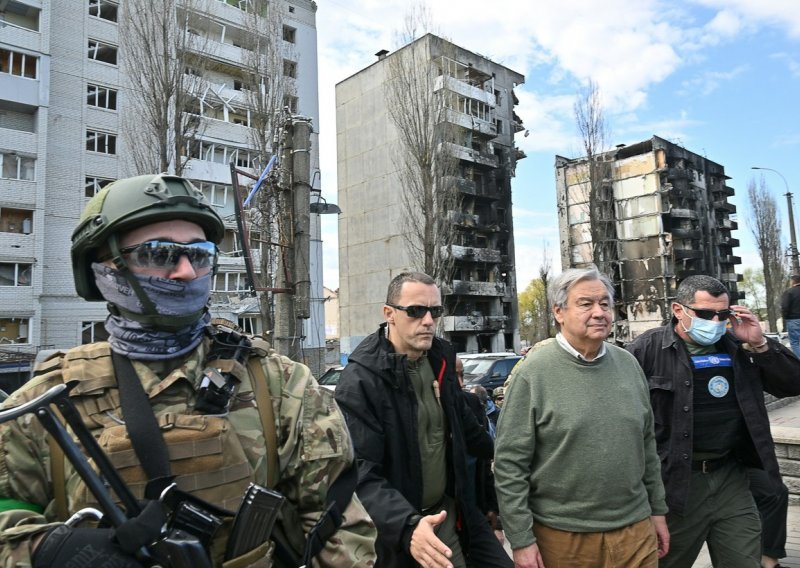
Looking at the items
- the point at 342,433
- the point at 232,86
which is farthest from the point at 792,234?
the point at 232,86

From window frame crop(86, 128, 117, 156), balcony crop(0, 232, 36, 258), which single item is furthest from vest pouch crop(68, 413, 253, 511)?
window frame crop(86, 128, 117, 156)

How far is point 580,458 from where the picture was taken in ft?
8.61

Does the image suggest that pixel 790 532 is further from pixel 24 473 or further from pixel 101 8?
pixel 101 8

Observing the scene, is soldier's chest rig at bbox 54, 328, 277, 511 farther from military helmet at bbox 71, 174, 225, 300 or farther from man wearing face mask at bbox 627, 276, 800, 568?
man wearing face mask at bbox 627, 276, 800, 568

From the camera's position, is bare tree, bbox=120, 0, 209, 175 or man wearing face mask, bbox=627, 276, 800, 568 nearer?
man wearing face mask, bbox=627, 276, 800, 568

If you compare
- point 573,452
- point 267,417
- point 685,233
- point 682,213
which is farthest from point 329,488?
point 685,233

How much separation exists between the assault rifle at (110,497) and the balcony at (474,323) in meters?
36.7

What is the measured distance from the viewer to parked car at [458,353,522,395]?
12953 millimetres

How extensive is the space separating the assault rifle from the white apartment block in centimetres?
2058

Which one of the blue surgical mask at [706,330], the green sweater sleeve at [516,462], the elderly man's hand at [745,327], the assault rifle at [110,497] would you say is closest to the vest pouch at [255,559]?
the assault rifle at [110,497]

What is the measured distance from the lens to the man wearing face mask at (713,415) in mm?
3219

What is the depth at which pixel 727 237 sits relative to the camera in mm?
59938

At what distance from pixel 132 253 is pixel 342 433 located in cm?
83

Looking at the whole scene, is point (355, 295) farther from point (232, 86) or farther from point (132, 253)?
point (132, 253)
